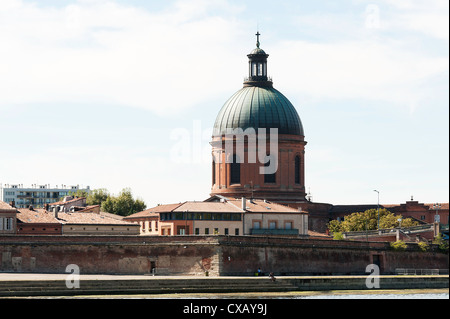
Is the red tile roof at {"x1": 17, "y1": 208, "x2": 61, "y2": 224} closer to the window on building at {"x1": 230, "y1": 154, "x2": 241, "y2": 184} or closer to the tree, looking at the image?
the window on building at {"x1": 230, "y1": 154, "x2": 241, "y2": 184}

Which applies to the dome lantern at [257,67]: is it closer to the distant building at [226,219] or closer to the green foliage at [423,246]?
the distant building at [226,219]

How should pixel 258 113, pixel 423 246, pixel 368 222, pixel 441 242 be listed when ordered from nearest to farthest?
pixel 423 246
pixel 441 242
pixel 258 113
pixel 368 222

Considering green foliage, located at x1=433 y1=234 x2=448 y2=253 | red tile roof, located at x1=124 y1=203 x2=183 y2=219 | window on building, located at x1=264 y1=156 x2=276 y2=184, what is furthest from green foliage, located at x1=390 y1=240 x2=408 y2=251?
window on building, located at x1=264 y1=156 x2=276 y2=184

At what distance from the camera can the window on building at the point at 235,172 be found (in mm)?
126875

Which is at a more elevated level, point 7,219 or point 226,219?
point 226,219

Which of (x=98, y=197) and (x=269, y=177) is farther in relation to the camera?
(x=98, y=197)

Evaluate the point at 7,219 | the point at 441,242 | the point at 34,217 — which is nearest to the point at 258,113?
the point at 441,242

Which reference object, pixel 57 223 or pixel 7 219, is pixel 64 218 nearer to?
pixel 57 223

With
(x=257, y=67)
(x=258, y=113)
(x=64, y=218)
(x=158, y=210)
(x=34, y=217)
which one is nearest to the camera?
(x=34, y=217)

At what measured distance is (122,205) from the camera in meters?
147

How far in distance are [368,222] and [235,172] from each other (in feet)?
49.3
